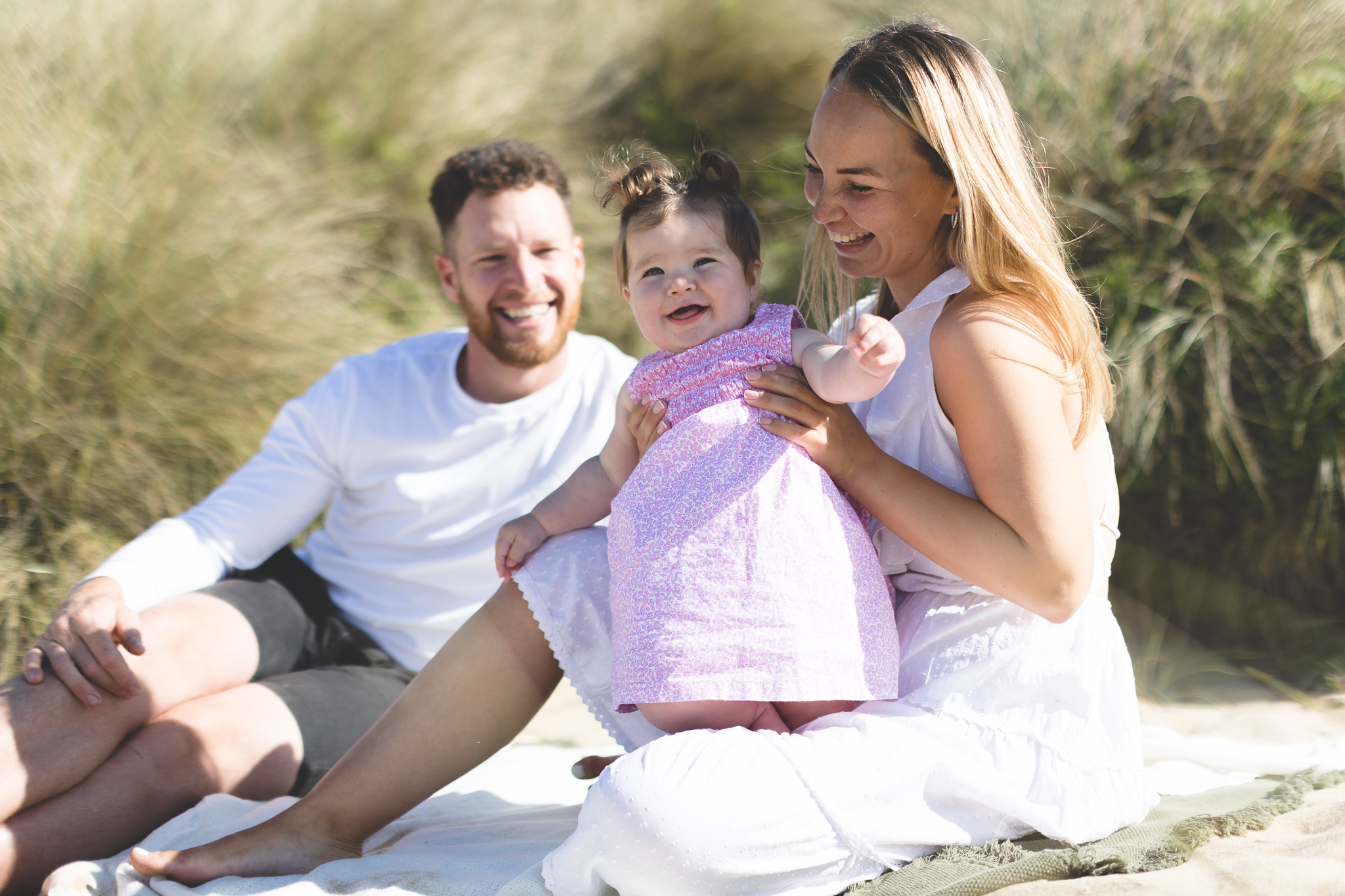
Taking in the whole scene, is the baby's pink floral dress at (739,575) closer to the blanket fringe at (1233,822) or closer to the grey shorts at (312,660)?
the blanket fringe at (1233,822)

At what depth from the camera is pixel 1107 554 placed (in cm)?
212

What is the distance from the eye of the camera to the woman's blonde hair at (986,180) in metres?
1.92

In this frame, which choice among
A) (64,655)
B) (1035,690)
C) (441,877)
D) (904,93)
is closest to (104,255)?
(64,655)

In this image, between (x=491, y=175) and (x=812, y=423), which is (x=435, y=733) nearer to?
(x=812, y=423)

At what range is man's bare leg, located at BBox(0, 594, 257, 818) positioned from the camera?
84.8 inches

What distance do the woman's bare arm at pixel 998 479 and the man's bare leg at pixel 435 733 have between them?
0.74m

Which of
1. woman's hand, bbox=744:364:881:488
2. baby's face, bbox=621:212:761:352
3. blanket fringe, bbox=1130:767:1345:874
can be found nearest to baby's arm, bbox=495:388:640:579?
baby's face, bbox=621:212:761:352

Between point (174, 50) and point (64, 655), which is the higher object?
point (174, 50)

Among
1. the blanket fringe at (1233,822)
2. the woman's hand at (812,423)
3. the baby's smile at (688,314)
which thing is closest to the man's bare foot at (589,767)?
the woman's hand at (812,423)

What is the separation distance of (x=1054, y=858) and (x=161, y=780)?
6.22 feet

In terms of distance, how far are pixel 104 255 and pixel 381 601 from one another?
1.96 metres

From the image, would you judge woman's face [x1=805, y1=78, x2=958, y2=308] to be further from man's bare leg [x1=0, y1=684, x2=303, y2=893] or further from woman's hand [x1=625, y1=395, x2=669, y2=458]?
man's bare leg [x1=0, y1=684, x2=303, y2=893]

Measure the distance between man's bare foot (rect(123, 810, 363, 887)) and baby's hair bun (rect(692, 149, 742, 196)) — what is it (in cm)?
157

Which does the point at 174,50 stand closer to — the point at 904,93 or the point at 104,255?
the point at 104,255
